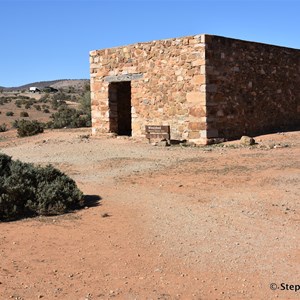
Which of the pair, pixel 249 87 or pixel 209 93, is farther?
pixel 249 87

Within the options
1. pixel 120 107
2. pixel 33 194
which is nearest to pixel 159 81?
pixel 120 107

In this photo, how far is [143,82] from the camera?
14781 millimetres

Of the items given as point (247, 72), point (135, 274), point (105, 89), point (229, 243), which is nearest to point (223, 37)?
point (247, 72)

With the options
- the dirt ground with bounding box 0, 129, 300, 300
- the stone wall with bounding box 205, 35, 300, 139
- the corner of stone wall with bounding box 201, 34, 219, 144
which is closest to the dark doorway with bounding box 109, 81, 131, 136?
the corner of stone wall with bounding box 201, 34, 219, 144

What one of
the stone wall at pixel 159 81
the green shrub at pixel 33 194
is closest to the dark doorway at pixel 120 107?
the stone wall at pixel 159 81

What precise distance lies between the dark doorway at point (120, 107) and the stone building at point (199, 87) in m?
0.04

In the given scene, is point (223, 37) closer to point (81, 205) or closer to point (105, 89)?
point (105, 89)

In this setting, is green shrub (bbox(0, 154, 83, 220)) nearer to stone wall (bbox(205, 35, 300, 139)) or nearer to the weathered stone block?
A: the weathered stone block

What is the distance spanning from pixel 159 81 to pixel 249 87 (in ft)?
10.1

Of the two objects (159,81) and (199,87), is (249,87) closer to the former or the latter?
(199,87)

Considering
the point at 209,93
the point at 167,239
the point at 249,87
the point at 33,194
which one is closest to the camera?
the point at 167,239

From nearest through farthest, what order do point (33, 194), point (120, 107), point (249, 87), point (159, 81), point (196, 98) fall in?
point (33, 194)
point (196, 98)
point (159, 81)
point (249, 87)
point (120, 107)

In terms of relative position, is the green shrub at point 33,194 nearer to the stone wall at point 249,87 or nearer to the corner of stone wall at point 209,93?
the corner of stone wall at point 209,93

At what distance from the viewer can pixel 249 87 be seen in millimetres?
14719
